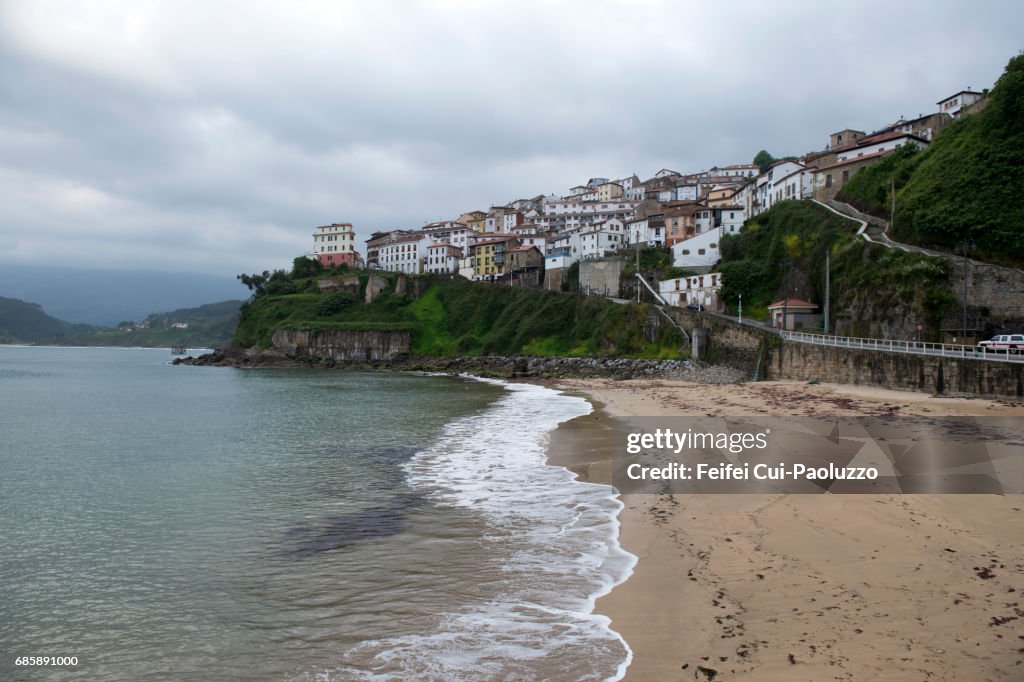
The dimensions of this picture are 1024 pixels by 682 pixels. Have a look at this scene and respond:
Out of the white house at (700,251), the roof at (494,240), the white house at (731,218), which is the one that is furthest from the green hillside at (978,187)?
the roof at (494,240)

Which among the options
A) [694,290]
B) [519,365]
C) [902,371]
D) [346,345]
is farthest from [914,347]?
[346,345]

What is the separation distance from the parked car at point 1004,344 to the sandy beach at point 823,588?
22.7 metres

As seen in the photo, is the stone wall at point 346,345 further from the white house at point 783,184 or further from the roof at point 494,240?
the white house at point 783,184

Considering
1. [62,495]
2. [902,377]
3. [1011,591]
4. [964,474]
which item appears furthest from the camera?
[902,377]

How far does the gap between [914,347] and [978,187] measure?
17.1 meters

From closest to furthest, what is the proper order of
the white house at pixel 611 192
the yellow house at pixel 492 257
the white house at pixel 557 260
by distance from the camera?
the white house at pixel 557 260 → the yellow house at pixel 492 257 → the white house at pixel 611 192

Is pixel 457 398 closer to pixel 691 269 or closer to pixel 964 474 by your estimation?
pixel 964 474

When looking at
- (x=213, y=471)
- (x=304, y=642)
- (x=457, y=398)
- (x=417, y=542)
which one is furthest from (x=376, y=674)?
(x=457, y=398)

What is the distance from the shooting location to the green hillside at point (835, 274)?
39750 mm

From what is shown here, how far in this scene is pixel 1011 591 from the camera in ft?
25.3

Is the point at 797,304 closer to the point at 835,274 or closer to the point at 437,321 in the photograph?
the point at 835,274

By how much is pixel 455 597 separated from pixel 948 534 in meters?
8.29

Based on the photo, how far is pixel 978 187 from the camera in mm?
43312

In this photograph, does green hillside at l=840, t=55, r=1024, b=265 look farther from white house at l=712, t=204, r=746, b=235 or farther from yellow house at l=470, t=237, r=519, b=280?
yellow house at l=470, t=237, r=519, b=280
